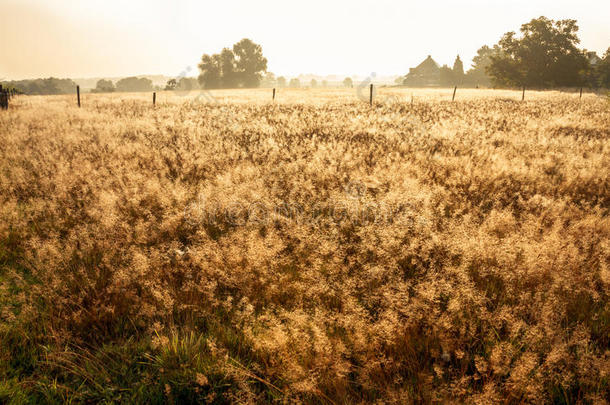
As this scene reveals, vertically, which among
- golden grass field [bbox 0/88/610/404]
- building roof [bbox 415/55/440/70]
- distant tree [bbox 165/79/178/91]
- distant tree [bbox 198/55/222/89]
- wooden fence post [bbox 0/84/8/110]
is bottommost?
golden grass field [bbox 0/88/610/404]

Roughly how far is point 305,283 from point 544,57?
196 feet

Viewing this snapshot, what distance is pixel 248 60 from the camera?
77.4 metres

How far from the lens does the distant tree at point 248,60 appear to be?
77.2 metres

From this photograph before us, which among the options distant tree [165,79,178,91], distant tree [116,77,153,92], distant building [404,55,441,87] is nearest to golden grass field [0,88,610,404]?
distant tree [165,79,178,91]

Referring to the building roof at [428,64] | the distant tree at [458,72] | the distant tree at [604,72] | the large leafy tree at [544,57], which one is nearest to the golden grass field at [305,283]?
the large leafy tree at [544,57]

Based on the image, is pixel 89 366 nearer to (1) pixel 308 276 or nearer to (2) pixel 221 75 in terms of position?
(1) pixel 308 276

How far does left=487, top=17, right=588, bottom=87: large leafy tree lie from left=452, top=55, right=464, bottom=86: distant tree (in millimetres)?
26863

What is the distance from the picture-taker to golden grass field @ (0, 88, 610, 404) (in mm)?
2023

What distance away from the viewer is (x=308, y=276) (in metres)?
2.92

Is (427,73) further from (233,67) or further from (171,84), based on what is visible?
(171,84)

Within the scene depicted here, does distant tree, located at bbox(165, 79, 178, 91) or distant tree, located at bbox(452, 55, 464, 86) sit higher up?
distant tree, located at bbox(452, 55, 464, 86)

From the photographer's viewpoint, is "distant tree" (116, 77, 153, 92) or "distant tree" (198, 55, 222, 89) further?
"distant tree" (116, 77, 153, 92)

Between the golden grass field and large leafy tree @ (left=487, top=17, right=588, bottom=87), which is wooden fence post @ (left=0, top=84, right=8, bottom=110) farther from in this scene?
large leafy tree @ (left=487, top=17, right=588, bottom=87)

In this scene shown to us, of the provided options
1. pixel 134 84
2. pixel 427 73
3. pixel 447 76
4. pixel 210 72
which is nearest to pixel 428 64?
pixel 427 73
